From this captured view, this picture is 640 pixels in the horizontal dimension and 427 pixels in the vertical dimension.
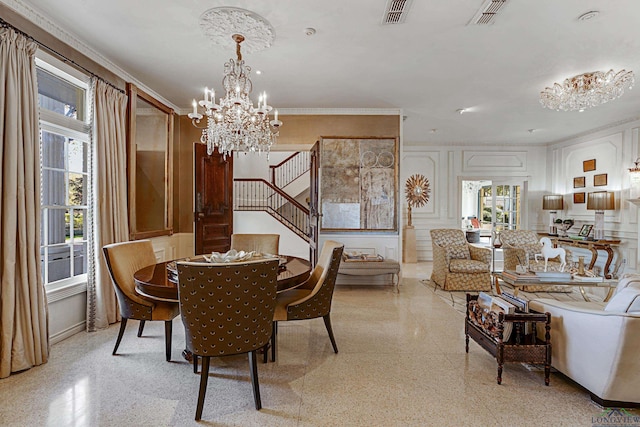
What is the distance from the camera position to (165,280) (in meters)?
2.47

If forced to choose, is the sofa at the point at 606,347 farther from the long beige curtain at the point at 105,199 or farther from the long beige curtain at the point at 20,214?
the long beige curtain at the point at 105,199

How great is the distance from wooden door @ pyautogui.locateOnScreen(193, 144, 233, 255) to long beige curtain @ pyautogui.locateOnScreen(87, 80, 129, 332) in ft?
5.53

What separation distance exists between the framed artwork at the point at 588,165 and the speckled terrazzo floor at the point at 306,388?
19.2 ft

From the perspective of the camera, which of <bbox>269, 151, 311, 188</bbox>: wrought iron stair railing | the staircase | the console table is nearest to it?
the console table

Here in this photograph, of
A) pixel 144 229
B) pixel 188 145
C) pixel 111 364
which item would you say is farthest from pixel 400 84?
pixel 111 364

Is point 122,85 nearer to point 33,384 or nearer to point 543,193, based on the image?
point 33,384

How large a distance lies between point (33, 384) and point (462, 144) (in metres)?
8.58

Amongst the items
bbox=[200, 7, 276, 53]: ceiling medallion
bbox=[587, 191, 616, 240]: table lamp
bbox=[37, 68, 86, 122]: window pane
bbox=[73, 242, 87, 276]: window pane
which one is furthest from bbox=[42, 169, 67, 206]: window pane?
bbox=[587, 191, 616, 240]: table lamp

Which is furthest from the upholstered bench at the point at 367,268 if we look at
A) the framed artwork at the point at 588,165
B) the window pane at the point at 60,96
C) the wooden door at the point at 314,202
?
the framed artwork at the point at 588,165

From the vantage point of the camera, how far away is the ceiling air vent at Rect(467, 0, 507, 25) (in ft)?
8.25

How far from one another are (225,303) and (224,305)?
14 mm

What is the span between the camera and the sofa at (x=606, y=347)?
1904 mm

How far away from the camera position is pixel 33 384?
2334mm

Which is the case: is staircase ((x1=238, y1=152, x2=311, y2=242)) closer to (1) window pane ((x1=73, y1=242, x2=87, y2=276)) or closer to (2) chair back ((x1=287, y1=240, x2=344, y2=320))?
(1) window pane ((x1=73, y1=242, x2=87, y2=276))
